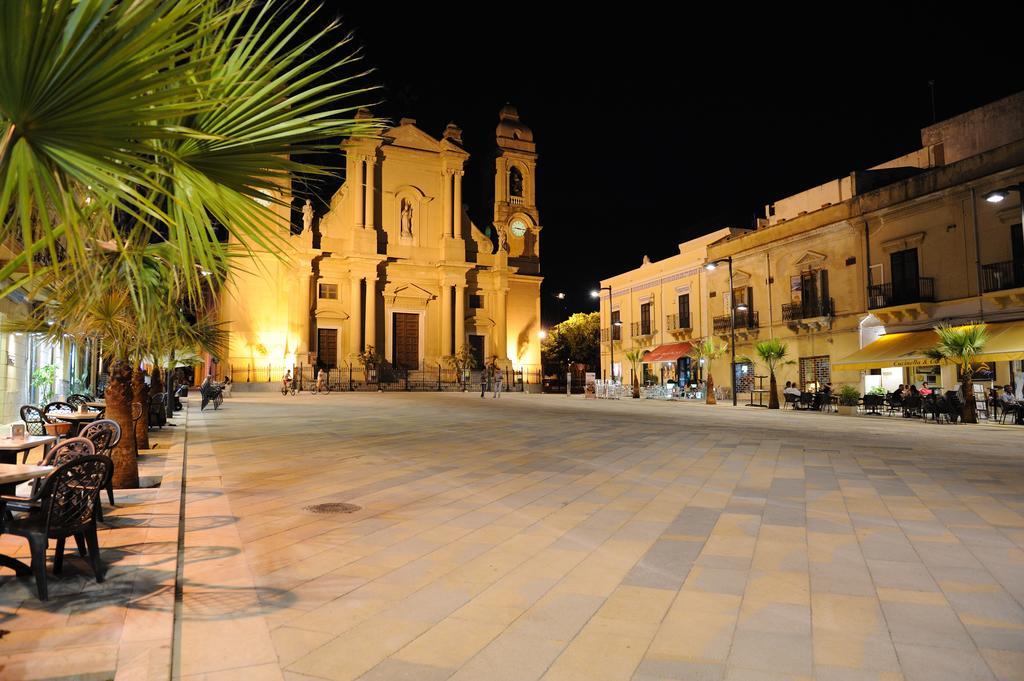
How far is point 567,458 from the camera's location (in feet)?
30.1

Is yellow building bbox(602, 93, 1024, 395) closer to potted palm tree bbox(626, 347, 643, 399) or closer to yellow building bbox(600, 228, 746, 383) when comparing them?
yellow building bbox(600, 228, 746, 383)

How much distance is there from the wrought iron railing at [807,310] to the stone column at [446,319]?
1974cm

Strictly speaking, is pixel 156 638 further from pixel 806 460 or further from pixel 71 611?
pixel 806 460

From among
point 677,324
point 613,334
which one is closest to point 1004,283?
point 677,324

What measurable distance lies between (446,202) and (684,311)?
16509 mm

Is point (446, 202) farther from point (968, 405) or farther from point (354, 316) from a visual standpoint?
point (968, 405)

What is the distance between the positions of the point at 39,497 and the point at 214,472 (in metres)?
4.50

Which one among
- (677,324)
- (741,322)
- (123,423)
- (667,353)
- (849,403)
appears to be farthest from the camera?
(667,353)

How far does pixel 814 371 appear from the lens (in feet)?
87.5

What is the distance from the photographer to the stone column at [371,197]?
1518 inches

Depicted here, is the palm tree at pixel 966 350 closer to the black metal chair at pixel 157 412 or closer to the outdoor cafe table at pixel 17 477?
the outdoor cafe table at pixel 17 477

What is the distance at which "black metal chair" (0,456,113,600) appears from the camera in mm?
3521

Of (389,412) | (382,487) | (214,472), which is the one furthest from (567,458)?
(389,412)

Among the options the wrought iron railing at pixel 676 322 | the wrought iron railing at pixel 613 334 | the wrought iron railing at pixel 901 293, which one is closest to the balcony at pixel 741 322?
the wrought iron railing at pixel 676 322
